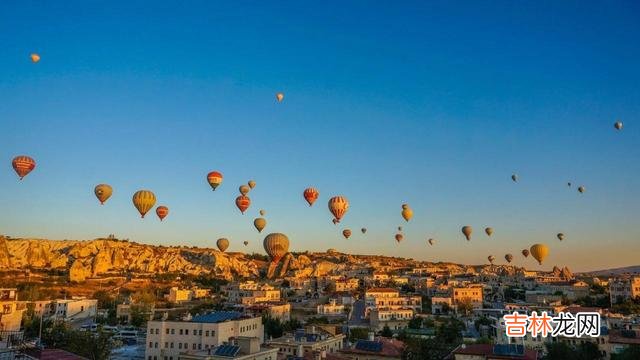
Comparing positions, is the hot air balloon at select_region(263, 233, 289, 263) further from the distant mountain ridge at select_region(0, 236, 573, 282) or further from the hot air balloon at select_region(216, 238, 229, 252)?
the distant mountain ridge at select_region(0, 236, 573, 282)

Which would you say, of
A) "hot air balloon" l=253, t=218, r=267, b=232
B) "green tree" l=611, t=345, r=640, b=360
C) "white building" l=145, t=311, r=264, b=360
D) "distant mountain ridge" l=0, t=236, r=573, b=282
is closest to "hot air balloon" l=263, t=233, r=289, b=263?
"hot air balloon" l=253, t=218, r=267, b=232

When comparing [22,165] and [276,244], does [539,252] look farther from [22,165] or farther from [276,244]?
[22,165]

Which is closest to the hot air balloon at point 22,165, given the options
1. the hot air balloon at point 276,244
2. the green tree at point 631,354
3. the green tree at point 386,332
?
the hot air balloon at point 276,244

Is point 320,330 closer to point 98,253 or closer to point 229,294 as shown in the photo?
point 229,294

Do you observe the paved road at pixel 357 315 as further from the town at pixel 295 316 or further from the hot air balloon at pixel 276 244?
the hot air balloon at pixel 276 244

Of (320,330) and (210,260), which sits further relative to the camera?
(210,260)

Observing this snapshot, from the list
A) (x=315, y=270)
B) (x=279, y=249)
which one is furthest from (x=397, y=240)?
(x=315, y=270)
